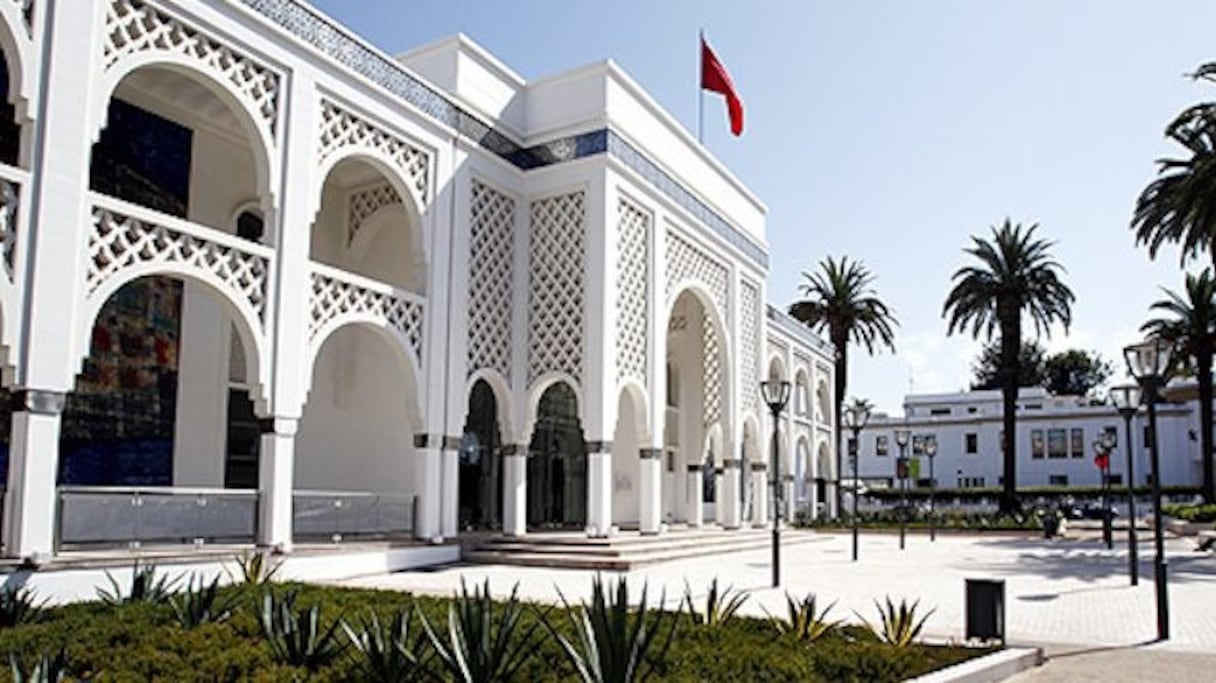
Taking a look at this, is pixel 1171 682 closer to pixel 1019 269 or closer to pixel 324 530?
pixel 324 530

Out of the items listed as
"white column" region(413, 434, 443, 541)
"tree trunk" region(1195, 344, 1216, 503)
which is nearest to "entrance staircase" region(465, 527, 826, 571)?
"white column" region(413, 434, 443, 541)

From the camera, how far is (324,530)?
14.0 metres

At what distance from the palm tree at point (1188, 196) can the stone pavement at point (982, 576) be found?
714 cm

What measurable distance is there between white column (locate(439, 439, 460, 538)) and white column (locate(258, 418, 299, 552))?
10.5 feet

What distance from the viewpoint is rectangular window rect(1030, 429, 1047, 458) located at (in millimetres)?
58250

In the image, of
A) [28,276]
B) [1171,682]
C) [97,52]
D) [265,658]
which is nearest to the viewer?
[265,658]

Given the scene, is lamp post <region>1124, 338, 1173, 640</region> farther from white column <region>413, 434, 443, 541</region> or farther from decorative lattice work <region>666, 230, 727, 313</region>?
decorative lattice work <region>666, 230, 727, 313</region>

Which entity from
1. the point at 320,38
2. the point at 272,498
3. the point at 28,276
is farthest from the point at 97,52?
the point at 272,498

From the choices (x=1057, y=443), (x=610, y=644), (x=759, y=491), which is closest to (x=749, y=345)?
(x=759, y=491)

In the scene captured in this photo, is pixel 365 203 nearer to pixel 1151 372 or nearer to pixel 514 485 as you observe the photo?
pixel 514 485

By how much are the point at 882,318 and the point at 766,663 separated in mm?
35491

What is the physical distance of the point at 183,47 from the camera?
469 inches

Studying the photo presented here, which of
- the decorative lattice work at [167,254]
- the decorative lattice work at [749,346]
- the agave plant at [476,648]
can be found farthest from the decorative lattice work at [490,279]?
the agave plant at [476,648]

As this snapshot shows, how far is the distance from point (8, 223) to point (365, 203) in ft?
28.1
